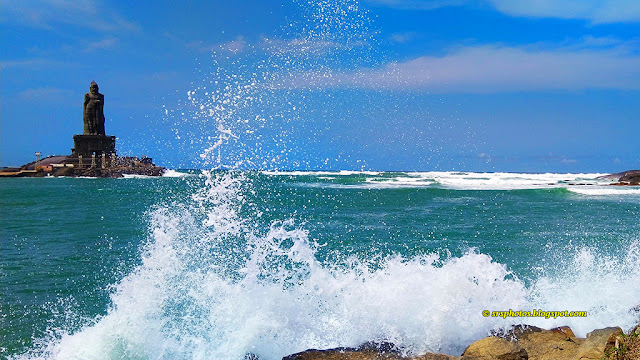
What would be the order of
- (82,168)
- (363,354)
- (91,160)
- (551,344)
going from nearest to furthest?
(363,354)
(551,344)
(82,168)
(91,160)

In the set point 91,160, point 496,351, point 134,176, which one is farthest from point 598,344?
point 91,160

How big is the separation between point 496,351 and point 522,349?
352 millimetres

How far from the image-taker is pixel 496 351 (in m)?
6.12

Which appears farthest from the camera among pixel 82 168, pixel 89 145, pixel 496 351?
pixel 89 145

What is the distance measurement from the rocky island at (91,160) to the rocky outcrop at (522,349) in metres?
74.7

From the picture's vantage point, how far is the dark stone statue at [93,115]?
79500 mm

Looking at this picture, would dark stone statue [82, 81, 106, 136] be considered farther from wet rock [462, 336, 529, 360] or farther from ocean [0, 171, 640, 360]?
wet rock [462, 336, 529, 360]

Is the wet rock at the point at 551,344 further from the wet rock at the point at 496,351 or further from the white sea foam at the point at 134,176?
the white sea foam at the point at 134,176

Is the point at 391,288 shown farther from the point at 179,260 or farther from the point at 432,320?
the point at 179,260

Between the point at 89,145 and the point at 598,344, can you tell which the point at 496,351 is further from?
the point at 89,145

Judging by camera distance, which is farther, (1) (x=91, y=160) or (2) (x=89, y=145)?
(2) (x=89, y=145)

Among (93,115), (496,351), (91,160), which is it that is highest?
(93,115)

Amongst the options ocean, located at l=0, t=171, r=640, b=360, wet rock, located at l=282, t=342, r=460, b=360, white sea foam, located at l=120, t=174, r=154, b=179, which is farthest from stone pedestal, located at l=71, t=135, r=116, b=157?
wet rock, located at l=282, t=342, r=460, b=360

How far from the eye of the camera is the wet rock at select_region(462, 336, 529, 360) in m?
6.06
